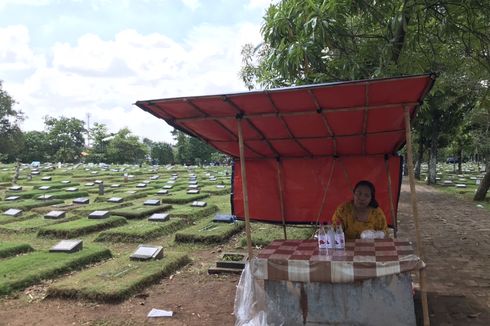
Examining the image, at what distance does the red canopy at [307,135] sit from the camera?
3.85 meters

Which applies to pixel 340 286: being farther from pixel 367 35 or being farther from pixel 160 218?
pixel 160 218

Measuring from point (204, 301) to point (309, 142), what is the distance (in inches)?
98.0

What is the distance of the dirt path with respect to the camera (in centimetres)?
494

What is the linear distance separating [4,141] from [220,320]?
37847 mm

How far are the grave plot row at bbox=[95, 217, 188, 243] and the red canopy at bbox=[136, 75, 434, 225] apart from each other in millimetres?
3542

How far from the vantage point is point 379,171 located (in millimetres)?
6465

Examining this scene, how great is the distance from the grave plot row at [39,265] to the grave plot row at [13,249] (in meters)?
0.35

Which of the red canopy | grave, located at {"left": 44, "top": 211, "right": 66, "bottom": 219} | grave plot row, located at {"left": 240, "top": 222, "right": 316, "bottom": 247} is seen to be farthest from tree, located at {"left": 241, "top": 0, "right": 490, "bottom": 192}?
grave, located at {"left": 44, "top": 211, "right": 66, "bottom": 219}

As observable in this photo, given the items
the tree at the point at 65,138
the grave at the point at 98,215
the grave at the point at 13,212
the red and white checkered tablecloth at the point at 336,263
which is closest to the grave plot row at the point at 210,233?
the grave at the point at 98,215

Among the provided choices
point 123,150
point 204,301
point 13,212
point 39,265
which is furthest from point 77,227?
point 123,150

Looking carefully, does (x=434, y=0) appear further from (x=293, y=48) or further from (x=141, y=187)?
(x=141, y=187)

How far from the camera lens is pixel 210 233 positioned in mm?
9758

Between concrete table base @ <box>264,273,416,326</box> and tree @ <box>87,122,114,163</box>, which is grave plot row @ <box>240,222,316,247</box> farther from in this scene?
tree @ <box>87,122,114,163</box>

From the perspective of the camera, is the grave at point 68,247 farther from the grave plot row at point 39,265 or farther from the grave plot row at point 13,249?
the grave plot row at point 13,249
